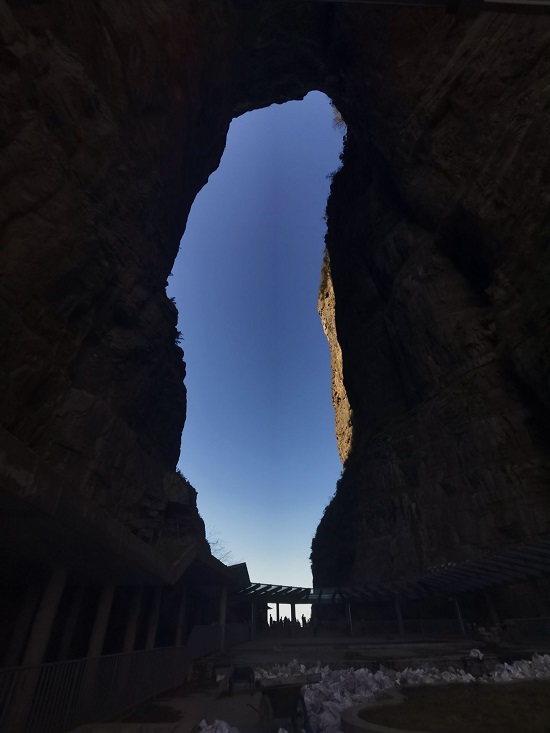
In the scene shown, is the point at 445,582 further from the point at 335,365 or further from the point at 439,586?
the point at 335,365

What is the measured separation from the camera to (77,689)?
8.55m

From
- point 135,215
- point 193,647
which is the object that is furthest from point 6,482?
point 135,215

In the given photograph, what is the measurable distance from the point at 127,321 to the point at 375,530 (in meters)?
26.2

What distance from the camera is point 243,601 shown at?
1241 inches

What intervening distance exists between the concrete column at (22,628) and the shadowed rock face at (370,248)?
7.20 metres

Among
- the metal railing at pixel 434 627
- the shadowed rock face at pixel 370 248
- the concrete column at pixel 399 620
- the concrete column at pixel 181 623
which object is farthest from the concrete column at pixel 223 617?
the metal railing at pixel 434 627

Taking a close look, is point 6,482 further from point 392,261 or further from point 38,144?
point 392,261

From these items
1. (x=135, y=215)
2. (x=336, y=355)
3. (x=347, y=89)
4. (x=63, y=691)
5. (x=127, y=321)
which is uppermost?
(x=347, y=89)

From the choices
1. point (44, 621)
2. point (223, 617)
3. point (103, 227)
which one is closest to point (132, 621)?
point (44, 621)

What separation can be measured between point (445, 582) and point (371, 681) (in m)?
15.1

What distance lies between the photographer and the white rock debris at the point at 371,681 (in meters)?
9.02

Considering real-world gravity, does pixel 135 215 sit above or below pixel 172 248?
below

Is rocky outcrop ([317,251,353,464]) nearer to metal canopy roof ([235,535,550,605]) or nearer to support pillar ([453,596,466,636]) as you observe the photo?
metal canopy roof ([235,535,550,605])

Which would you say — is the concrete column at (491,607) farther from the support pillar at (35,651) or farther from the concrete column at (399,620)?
the support pillar at (35,651)
